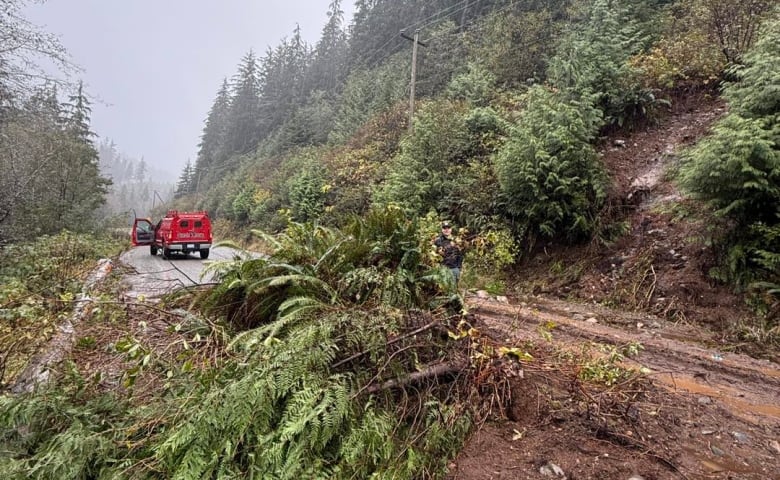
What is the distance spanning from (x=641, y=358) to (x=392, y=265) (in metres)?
3.46

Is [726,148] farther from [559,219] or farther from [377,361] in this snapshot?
[377,361]

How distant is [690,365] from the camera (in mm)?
4590

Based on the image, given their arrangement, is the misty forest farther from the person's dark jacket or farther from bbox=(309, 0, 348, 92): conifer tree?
bbox=(309, 0, 348, 92): conifer tree

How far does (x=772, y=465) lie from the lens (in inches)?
106

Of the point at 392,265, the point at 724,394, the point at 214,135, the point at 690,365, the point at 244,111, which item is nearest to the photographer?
the point at 392,265

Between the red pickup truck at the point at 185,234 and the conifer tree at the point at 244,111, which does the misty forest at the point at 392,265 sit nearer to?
the red pickup truck at the point at 185,234

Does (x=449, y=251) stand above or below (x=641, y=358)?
above

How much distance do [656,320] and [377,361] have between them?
19.0 feet

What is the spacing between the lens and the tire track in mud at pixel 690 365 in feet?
12.3

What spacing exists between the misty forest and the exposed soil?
28 cm

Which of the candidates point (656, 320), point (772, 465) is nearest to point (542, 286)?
point (656, 320)

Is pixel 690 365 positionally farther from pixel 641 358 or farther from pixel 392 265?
pixel 392 265

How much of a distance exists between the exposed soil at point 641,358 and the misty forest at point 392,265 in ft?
0.92

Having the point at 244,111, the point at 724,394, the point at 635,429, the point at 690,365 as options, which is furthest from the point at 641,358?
the point at 244,111
